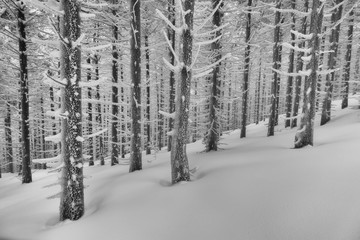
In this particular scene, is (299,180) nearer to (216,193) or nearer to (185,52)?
(216,193)

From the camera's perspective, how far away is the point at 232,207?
16.1ft

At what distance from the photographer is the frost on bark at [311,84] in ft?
26.9

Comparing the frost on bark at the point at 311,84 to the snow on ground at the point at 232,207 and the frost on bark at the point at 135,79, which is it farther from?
the frost on bark at the point at 135,79

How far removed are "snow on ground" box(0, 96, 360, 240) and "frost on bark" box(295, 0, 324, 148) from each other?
119 cm

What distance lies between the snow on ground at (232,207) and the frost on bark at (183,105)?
0.50 meters

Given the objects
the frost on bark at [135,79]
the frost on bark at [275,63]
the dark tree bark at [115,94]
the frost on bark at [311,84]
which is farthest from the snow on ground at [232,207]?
the frost on bark at [275,63]

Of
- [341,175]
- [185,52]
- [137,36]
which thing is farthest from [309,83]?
[137,36]

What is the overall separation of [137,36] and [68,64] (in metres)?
4.21

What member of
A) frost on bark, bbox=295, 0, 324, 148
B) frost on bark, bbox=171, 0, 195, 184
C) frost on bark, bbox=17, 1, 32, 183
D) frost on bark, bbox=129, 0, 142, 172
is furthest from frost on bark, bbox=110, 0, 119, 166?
frost on bark, bbox=295, 0, 324, 148

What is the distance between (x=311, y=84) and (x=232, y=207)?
5.82 meters

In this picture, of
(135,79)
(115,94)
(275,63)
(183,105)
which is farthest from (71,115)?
(275,63)

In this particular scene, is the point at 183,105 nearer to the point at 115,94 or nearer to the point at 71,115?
the point at 71,115

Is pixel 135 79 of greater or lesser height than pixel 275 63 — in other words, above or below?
below

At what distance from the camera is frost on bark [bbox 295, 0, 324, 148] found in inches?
323
